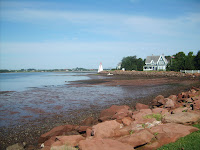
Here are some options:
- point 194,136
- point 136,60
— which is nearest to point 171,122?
point 194,136

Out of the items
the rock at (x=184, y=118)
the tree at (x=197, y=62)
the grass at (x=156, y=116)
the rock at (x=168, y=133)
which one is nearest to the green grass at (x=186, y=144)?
the rock at (x=168, y=133)

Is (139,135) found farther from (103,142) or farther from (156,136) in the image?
(103,142)

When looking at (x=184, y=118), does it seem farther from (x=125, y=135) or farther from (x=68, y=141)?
(x=68, y=141)

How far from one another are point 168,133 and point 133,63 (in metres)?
87.0

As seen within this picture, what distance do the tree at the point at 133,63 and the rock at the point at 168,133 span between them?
8268 cm

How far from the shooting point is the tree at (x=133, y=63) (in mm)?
87938

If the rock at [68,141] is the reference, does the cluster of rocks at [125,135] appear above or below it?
above

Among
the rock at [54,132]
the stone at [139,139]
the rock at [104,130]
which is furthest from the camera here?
the rock at [54,132]

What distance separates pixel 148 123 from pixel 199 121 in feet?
6.78

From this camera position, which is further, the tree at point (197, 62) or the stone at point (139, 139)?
the tree at point (197, 62)

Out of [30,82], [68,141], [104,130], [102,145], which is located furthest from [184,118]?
[30,82]

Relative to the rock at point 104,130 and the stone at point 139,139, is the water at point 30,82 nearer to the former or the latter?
the rock at point 104,130

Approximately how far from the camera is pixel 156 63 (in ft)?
263

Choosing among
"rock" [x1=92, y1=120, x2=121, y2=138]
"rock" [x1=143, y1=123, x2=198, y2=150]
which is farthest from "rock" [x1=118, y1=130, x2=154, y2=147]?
"rock" [x1=92, y1=120, x2=121, y2=138]
